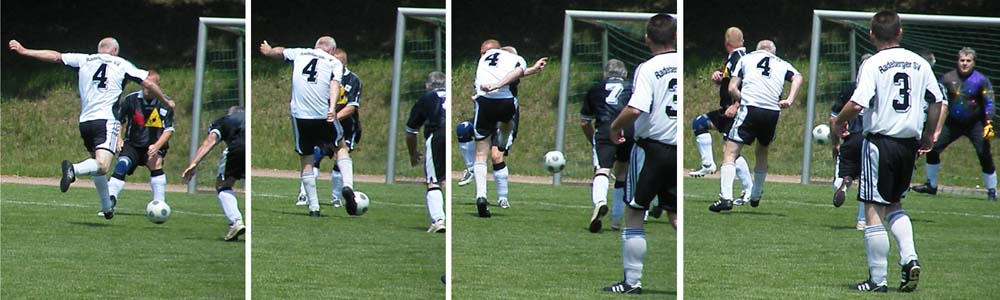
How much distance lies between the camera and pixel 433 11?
6.24 meters

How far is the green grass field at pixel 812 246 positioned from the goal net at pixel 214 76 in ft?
6.70

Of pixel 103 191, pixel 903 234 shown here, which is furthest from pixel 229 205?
pixel 903 234

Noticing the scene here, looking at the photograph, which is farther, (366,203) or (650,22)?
(366,203)

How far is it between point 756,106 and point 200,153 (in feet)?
8.11

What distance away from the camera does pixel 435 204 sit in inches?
246

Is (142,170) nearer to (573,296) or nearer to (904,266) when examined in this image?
(573,296)

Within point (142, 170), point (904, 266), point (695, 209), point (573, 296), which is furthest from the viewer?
point (142, 170)

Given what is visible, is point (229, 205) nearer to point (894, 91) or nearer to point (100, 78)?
point (100, 78)

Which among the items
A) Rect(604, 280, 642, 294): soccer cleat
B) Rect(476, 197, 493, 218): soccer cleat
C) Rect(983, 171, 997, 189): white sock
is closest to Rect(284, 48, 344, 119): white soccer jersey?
Rect(476, 197, 493, 218): soccer cleat

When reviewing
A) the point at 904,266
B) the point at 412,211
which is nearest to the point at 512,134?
the point at 412,211

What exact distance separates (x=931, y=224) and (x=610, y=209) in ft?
4.48

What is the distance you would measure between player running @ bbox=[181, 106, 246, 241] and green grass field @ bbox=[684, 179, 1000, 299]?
77.3 inches

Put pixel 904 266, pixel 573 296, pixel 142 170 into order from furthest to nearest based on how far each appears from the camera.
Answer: pixel 142 170, pixel 573 296, pixel 904 266

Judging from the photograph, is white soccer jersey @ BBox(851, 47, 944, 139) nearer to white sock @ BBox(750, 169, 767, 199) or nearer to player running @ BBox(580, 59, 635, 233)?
white sock @ BBox(750, 169, 767, 199)
